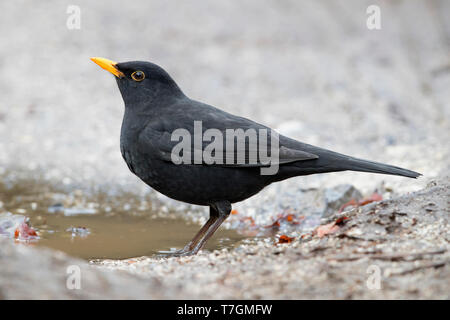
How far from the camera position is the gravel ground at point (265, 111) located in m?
3.14

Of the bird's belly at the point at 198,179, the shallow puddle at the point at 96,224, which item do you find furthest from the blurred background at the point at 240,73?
the bird's belly at the point at 198,179

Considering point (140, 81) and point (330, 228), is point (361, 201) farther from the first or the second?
point (140, 81)

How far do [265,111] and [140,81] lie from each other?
465 cm

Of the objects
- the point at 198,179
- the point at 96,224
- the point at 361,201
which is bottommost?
the point at 96,224

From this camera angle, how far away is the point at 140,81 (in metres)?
5.00

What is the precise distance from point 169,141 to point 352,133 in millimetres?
4647

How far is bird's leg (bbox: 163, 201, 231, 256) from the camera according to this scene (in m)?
4.65

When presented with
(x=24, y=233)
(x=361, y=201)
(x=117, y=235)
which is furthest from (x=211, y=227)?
(x=361, y=201)

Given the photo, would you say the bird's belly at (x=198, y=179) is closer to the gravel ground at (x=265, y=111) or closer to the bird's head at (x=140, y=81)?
the gravel ground at (x=265, y=111)

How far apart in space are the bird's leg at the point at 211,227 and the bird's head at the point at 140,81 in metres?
1.01

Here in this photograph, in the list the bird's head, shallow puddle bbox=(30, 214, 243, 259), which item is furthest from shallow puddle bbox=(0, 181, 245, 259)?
the bird's head

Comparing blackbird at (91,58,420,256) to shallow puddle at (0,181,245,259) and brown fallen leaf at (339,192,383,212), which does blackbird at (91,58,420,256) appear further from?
brown fallen leaf at (339,192,383,212)
